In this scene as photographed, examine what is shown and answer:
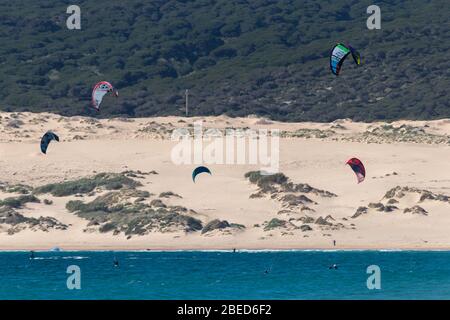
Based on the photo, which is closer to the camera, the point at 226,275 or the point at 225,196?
the point at 226,275

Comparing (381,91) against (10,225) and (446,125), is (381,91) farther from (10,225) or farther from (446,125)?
(10,225)

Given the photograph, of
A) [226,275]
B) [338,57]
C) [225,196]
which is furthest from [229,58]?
[226,275]

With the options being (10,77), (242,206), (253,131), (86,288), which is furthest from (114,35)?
(86,288)

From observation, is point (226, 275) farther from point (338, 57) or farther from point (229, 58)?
point (229, 58)

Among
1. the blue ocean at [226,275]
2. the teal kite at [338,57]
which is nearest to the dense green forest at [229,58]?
the teal kite at [338,57]

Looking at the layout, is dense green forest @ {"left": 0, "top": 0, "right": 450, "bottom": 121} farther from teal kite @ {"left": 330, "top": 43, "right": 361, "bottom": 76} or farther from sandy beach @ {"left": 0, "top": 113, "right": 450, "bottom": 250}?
teal kite @ {"left": 330, "top": 43, "right": 361, "bottom": 76}

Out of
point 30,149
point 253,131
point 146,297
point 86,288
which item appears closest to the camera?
point 146,297

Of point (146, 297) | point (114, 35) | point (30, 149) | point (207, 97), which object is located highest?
point (114, 35)
